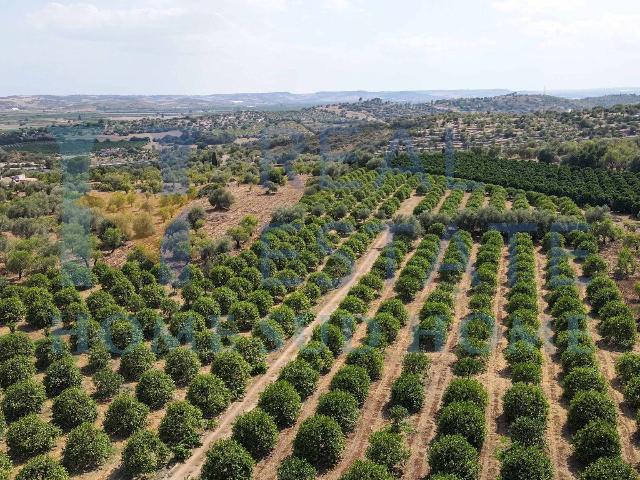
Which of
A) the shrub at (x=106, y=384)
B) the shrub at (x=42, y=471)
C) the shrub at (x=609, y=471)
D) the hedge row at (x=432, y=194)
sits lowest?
the shrub at (x=106, y=384)

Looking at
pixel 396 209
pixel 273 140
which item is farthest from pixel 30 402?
pixel 273 140

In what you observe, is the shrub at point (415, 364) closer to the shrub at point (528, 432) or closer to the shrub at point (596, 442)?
the shrub at point (528, 432)

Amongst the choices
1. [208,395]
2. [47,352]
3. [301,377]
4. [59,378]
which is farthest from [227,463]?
[47,352]

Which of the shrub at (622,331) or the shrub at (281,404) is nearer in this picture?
the shrub at (281,404)

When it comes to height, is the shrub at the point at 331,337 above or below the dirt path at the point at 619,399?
above

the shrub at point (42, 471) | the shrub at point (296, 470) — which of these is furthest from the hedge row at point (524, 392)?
the shrub at point (42, 471)

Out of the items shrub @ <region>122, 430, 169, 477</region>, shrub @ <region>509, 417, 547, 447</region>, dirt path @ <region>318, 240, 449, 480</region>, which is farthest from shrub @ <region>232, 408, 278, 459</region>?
shrub @ <region>509, 417, 547, 447</region>

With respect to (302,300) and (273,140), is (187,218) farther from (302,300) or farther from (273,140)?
(273,140)
